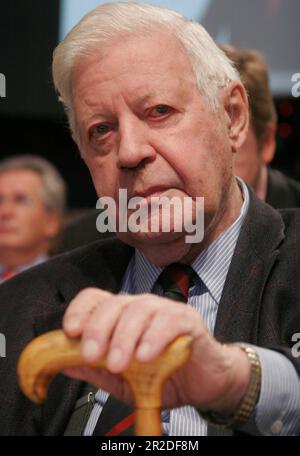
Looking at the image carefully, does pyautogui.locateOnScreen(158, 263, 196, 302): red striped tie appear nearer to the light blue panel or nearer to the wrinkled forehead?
the wrinkled forehead

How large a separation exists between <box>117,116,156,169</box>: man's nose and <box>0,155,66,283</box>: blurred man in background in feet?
8.00

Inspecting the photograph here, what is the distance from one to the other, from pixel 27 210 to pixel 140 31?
258cm

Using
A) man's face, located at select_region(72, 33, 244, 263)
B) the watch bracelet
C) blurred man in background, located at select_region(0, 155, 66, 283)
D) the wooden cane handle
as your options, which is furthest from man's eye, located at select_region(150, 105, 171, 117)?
blurred man in background, located at select_region(0, 155, 66, 283)

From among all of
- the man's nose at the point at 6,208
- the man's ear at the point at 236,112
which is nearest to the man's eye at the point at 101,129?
the man's ear at the point at 236,112

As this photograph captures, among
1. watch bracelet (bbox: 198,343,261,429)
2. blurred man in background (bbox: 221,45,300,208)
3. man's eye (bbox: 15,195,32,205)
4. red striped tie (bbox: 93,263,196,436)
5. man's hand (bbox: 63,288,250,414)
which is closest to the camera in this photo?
man's hand (bbox: 63,288,250,414)

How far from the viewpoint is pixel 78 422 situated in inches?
54.5

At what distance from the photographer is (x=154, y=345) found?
79 cm

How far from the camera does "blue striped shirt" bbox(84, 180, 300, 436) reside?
1007 millimetres

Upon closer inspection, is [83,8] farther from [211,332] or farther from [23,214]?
[211,332]

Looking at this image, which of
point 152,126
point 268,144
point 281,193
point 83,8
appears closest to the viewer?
point 152,126

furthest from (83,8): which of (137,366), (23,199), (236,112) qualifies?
(137,366)

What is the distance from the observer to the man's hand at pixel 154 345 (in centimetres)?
80

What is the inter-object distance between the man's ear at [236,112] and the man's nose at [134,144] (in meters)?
0.22

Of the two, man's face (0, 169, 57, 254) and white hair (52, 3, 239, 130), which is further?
man's face (0, 169, 57, 254)
